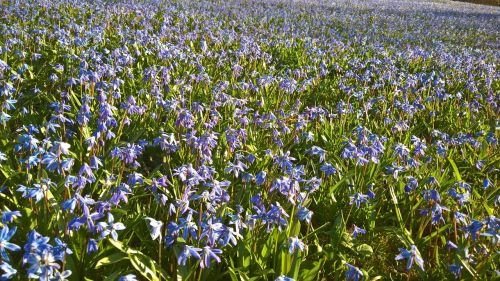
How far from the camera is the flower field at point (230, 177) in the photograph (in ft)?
8.04

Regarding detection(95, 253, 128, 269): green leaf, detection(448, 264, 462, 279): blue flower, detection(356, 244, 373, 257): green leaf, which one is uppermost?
detection(95, 253, 128, 269): green leaf

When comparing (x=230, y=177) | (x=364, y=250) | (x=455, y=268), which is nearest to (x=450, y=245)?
(x=455, y=268)

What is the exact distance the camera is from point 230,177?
11.7 ft

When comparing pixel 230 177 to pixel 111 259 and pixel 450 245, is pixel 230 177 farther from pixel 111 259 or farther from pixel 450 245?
pixel 450 245

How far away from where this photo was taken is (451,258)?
2.91 meters

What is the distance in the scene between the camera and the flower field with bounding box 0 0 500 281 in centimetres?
245

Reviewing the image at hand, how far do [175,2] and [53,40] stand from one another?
8327mm

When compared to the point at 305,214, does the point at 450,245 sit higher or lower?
lower

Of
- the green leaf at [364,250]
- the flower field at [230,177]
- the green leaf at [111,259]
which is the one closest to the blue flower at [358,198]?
the flower field at [230,177]

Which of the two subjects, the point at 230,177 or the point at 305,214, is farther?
the point at 230,177

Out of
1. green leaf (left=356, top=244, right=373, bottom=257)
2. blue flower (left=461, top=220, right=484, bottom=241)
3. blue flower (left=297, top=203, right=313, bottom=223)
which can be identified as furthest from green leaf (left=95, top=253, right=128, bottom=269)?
blue flower (left=461, top=220, right=484, bottom=241)

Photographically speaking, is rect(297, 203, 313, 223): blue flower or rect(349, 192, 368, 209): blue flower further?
rect(349, 192, 368, 209): blue flower

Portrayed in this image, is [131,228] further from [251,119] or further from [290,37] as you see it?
[290,37]

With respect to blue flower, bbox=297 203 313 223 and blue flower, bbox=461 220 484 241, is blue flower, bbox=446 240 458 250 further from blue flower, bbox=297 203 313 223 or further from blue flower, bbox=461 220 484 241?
blue flower, bbox=297 203 313 223
